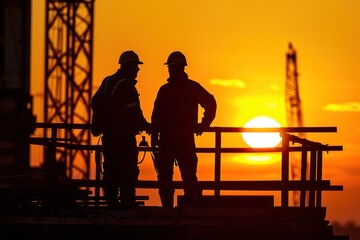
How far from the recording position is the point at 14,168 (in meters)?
56.4

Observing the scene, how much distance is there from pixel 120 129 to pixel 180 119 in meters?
1.02

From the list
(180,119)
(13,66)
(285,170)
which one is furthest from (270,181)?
(13,66)

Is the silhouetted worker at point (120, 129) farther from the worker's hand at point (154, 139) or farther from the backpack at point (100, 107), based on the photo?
the worker's hand at point (154, 139)

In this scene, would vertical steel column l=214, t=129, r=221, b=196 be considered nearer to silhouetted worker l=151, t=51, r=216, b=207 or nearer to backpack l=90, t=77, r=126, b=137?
silhouetted worker l=151, t=51, r=216, b=207

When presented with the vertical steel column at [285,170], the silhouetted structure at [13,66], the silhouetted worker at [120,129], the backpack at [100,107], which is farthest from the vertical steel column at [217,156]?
the silhouetted structure at [13,66]

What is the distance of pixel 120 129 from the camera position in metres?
20.7

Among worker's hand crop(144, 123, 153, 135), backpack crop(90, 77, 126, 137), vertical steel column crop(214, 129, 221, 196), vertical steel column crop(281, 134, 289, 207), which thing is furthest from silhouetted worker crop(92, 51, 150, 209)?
vertical steel column crop(281, 134, 289, 207)

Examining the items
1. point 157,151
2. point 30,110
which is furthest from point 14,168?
point 157,151

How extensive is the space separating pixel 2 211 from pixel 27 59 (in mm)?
38881

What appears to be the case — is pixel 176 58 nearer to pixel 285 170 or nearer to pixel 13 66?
pixel 285 170

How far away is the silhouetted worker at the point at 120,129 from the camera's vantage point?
20562 millimetres

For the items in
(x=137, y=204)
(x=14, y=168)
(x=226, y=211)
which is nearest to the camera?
(x=226, y=211)

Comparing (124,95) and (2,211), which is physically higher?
(124,95)

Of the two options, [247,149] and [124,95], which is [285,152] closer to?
[247,149]
